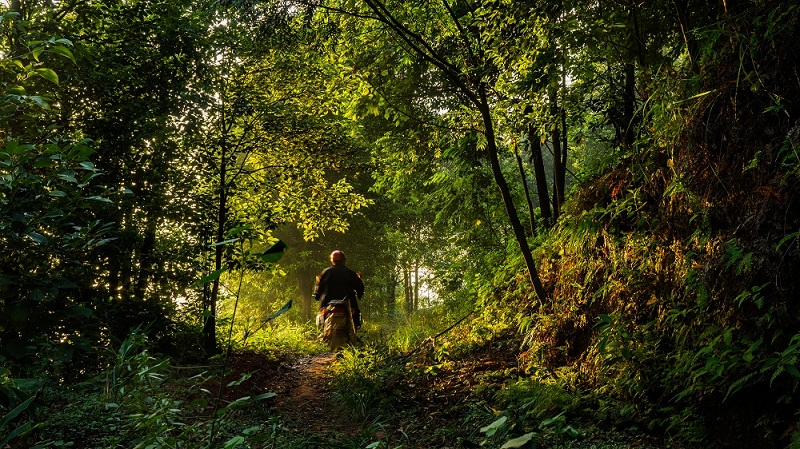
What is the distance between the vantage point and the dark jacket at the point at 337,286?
→ 10.8 m

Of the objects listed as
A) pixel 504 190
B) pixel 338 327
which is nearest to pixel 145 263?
pixel 338 327

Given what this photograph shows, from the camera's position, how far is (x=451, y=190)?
11.7m

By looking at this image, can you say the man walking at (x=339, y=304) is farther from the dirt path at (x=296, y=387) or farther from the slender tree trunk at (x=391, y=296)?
the slender tree trunk at (x=391, y=296)

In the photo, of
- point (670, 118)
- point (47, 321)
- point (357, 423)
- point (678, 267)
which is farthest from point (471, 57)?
point (47, 321)

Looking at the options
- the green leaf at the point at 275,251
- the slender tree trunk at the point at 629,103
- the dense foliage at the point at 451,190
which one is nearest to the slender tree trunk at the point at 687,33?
the dense foliage at the point at 451,190

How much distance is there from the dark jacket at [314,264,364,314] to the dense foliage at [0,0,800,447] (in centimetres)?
117

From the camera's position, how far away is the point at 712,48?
4.85m

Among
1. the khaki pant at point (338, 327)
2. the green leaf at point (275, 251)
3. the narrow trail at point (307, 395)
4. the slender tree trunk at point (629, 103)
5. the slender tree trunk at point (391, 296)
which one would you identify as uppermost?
the slender tree trunk at point (629, 103)

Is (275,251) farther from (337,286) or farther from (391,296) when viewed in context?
(391,296)

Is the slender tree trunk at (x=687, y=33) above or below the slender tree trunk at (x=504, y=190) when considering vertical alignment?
above

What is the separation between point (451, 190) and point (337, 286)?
3435 millimetres

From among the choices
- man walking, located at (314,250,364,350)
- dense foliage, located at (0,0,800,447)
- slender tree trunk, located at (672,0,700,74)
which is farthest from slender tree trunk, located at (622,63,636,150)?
man walking, located at (314,250,364,350)

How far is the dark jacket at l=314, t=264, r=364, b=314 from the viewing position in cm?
1076

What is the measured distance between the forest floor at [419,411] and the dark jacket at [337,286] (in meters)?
2.31
